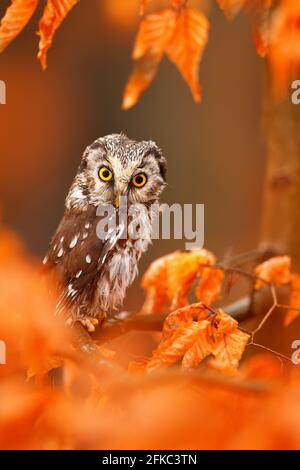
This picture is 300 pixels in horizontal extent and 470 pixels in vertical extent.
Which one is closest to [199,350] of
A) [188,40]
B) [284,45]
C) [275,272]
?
[275,272]

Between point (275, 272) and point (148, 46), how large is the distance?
523 millimetres

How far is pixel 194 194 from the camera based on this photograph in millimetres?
1382

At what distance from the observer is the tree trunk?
4.58 ft

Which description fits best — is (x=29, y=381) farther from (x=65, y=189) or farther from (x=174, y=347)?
(x=65, y=189)

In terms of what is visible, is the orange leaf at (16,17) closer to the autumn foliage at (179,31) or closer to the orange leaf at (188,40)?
the autumn foliage at (179,31)

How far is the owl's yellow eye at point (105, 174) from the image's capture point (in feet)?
3.89

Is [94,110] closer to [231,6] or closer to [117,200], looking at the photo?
[117,200]

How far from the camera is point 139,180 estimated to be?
1203mm

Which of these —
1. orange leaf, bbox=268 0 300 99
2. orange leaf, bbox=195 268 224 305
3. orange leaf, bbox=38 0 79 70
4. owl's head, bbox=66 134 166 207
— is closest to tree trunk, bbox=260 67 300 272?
orange leaf, bbox=268 0 300 99

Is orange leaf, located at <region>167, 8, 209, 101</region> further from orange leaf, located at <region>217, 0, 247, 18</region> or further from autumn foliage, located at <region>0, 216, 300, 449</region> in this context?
autumn foliage, located at <region>0, 216, 300, 449</region>

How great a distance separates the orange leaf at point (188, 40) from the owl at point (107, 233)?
178mm

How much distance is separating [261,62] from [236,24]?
14 cm

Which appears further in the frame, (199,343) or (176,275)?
(176,275)

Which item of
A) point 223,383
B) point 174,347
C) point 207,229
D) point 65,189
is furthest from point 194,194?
point 223,383
